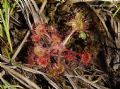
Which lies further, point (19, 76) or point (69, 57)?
point (69, 57)

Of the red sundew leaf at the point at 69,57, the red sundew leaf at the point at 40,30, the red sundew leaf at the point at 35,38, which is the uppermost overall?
the red sundew leaf at the point at 40,30

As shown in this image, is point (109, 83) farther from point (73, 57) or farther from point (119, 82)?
point (73, 57)

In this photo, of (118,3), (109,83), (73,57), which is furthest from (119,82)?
(118,3)

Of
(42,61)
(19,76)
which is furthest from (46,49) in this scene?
(19,76)

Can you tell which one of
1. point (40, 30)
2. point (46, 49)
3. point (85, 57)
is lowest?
point (85, 57)

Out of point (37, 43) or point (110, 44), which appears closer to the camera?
point (37, 43)

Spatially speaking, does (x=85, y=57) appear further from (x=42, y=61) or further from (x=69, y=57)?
(x=42, y=61)

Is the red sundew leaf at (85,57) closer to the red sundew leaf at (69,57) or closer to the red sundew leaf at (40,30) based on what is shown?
the red sundew leaf at (69,57)

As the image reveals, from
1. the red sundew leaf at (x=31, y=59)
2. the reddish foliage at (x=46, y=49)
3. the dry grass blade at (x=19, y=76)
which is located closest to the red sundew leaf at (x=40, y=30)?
the reddish foliage at (x=46, y=49)
